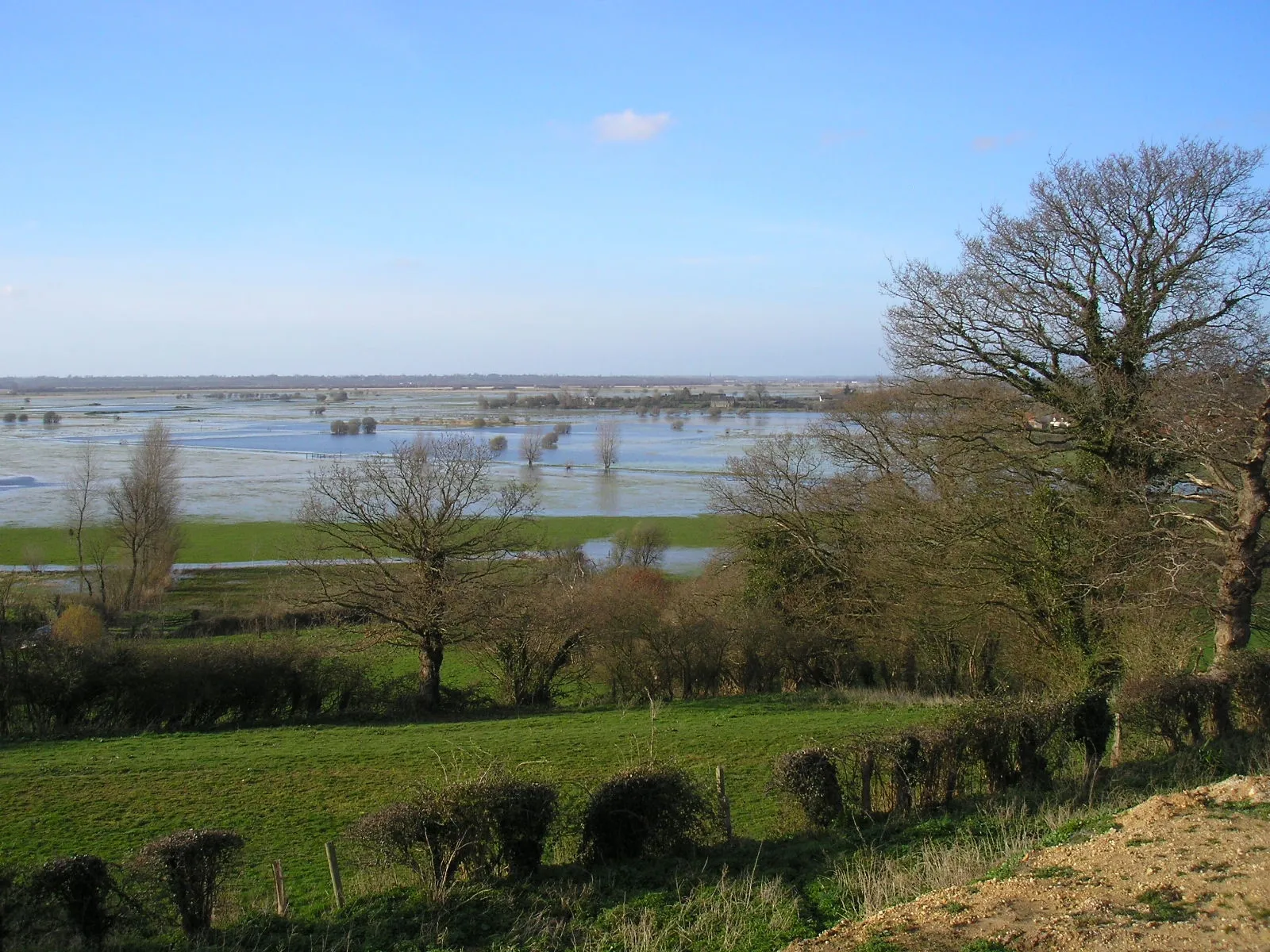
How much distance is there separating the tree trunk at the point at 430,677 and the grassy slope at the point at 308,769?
2.96m

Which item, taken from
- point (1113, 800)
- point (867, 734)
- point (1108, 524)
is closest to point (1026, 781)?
point (1113, 800)

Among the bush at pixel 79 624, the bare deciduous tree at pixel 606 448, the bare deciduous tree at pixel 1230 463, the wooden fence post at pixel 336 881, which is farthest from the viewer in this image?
the bare deciduous tree at pixel 606 448

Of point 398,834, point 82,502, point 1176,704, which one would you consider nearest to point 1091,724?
point 1176,704

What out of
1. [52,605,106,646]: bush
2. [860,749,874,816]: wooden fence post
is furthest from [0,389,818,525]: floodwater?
[860,749,874,816]: wooden fence post

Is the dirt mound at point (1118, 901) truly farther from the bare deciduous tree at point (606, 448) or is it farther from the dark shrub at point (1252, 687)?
the bare deciduous tree at point (606, 448)

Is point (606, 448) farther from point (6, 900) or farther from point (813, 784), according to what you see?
point (6, 900)

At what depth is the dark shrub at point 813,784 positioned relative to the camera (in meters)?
8.88

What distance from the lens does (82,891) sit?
22.2 ft

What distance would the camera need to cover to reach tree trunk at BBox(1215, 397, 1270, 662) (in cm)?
1250

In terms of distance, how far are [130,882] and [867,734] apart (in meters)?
6.89

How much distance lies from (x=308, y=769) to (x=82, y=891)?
726cm

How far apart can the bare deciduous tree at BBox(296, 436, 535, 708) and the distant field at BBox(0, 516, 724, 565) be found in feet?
48.1

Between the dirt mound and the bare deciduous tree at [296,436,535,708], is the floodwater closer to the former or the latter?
the bare deciduous tree at [296,436,535,708]

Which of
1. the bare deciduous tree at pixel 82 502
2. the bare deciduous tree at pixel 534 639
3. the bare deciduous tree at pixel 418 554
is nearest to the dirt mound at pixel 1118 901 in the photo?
the bare deciduous tree at pixel 534 639
